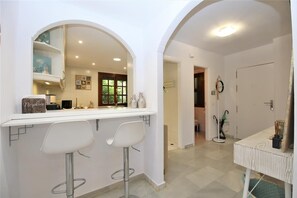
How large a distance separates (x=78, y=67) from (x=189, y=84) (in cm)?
431

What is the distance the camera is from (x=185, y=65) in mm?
3488

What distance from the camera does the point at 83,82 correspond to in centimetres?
570

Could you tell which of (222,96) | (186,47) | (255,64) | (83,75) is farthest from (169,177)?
(83,75)

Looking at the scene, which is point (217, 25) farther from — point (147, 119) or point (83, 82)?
point (83, 82)

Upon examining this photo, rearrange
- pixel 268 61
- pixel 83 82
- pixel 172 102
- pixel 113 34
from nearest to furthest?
pixel 113 34
pixel 268 61
pixel 172 102
pixel 83 82

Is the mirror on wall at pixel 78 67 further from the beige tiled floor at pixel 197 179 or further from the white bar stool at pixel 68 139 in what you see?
the beige tiled floor at pixel 197 179

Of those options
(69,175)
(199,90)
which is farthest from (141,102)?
(199,90)

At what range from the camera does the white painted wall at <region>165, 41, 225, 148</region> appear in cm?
339

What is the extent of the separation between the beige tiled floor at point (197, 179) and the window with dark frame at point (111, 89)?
13.1 feet

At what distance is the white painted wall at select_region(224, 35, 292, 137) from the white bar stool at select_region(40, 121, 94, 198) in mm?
2751

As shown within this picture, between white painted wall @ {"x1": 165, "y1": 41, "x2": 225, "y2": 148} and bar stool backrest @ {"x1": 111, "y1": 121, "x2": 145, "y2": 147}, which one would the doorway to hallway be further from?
bar stool backrest @ {"x1": 111, "y1": 121, "x2": 145, "y2": 147}

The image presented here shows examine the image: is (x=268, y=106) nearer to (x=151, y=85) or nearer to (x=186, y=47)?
(x=186, y=47)

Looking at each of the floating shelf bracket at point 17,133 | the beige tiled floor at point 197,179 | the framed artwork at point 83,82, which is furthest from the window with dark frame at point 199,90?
the floating shelf bracket at point 17,133

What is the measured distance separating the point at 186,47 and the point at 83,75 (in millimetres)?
4163
